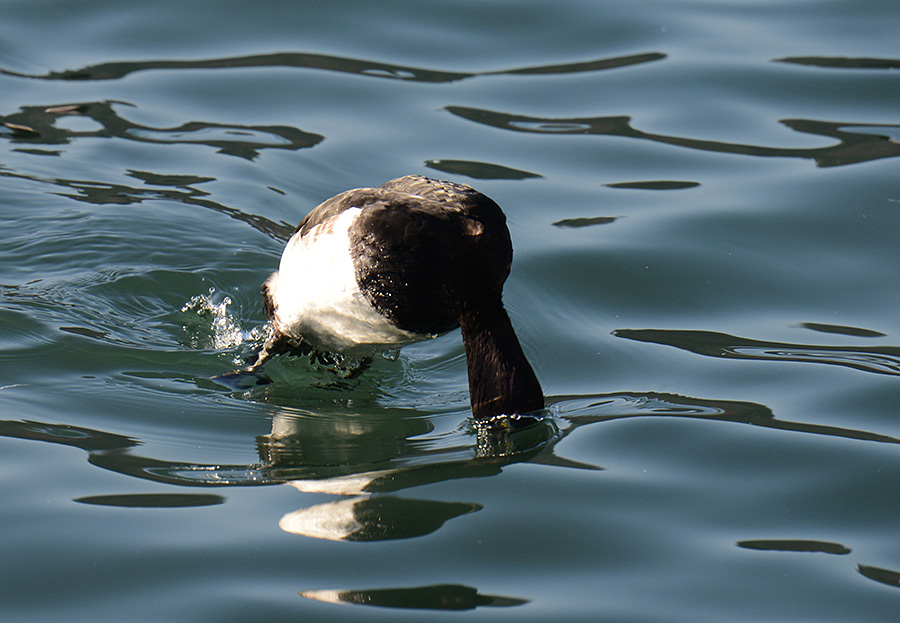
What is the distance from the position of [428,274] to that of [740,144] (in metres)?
4.03

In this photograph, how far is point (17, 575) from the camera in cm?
375

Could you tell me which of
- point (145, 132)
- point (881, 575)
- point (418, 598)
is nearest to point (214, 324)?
point (145, 132)

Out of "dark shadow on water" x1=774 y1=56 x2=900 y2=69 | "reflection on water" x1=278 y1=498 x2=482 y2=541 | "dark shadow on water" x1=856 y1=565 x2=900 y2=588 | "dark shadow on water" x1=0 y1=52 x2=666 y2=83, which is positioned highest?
"dark shadow on water" x1=0 y1=52 x2=666 y2=83

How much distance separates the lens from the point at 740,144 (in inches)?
327

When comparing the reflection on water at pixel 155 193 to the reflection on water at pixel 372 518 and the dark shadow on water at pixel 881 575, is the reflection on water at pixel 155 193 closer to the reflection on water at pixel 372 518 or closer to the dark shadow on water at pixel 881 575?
the reflection on water at pixel 372 518

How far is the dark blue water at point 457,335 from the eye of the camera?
3885 millimetres

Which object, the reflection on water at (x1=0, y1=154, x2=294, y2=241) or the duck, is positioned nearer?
the duck

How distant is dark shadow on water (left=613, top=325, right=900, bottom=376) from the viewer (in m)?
5.75

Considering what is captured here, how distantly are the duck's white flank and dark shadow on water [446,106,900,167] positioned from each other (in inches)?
135

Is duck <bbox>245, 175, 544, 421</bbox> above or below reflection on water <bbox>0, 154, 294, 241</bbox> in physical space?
below

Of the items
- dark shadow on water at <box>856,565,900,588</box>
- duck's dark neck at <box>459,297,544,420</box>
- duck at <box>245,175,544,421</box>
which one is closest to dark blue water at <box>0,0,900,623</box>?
dark shadow on water at <box>856,565,900,588</box>

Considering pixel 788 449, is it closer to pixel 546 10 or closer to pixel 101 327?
pixel 101 327

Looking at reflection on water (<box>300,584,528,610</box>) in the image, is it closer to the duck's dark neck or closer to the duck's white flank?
the duck's dark neck

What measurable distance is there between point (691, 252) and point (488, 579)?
→ 143 inches
